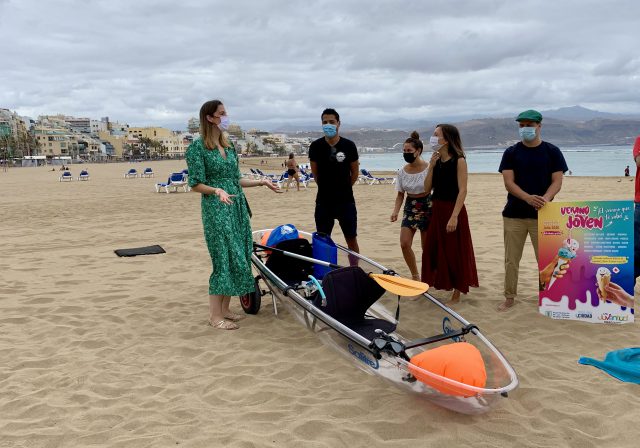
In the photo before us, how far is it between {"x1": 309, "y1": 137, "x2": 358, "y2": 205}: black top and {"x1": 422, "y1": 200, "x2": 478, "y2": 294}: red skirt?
0.98 metres

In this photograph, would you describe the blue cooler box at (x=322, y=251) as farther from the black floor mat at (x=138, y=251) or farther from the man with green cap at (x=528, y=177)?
the black floor mat at (x=138, y=251)

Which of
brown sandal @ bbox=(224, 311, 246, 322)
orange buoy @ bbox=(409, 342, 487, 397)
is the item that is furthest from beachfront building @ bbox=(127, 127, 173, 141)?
orange buoy @ bbox=(409, 342, 487, 397)

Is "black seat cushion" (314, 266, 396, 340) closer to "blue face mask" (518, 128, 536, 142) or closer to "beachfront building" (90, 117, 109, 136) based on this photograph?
"blue face mask" (518, 128, 536, 142)

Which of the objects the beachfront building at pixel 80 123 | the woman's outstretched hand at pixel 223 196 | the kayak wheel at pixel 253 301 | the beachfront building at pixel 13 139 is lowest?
the kayak wheel at pixel 253 301

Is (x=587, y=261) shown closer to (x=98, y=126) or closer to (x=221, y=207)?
(x=221, y=207)

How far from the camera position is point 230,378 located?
362 cm

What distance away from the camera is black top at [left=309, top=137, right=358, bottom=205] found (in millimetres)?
5270

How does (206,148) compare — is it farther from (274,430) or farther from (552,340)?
(552,340)

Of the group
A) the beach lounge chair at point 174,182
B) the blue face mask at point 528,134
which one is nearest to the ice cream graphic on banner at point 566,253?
the blue face mask at point 528,134

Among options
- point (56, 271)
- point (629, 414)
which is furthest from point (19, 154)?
point (629, 414)

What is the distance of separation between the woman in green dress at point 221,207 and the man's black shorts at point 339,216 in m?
1.01

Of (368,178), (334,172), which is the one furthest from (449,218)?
(368,178)

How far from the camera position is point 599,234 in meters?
4.58

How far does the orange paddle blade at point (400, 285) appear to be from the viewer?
141 inches
